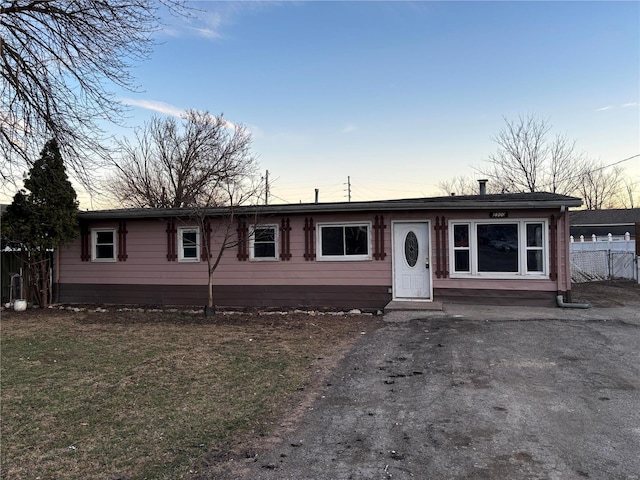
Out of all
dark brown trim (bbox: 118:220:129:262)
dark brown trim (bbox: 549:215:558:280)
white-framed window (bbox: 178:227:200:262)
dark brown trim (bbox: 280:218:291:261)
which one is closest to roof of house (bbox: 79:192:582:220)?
dark brown trim (bbox: 280:218:291:261)

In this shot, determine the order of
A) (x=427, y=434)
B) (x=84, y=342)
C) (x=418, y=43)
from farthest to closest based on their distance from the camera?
1. (x=418, y=43)
2. (x=84, y=342)
3. (x=427, y=434)

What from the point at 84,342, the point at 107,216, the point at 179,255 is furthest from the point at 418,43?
the point at 84,342

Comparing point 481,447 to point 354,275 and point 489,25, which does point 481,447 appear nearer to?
point 354,275

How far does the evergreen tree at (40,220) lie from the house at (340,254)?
2.11 feet

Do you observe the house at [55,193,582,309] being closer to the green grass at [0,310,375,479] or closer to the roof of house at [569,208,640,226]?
the green grass at [0,310,375,479]

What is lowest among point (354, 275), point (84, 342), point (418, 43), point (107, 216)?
point (84, 342)

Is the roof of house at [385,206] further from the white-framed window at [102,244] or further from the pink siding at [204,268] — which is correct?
the white-framed window at [102,244]

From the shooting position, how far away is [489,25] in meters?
11.3

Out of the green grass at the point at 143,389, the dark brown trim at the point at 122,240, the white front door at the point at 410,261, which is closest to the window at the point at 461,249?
the white front door at the point at 410,261

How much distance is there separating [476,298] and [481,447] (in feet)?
23.9

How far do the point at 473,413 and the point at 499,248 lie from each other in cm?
687

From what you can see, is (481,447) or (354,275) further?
(354,275)

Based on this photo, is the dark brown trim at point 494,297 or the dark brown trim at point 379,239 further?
the dark brown trim at point 379,239

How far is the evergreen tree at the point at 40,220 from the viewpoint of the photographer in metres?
10.8
